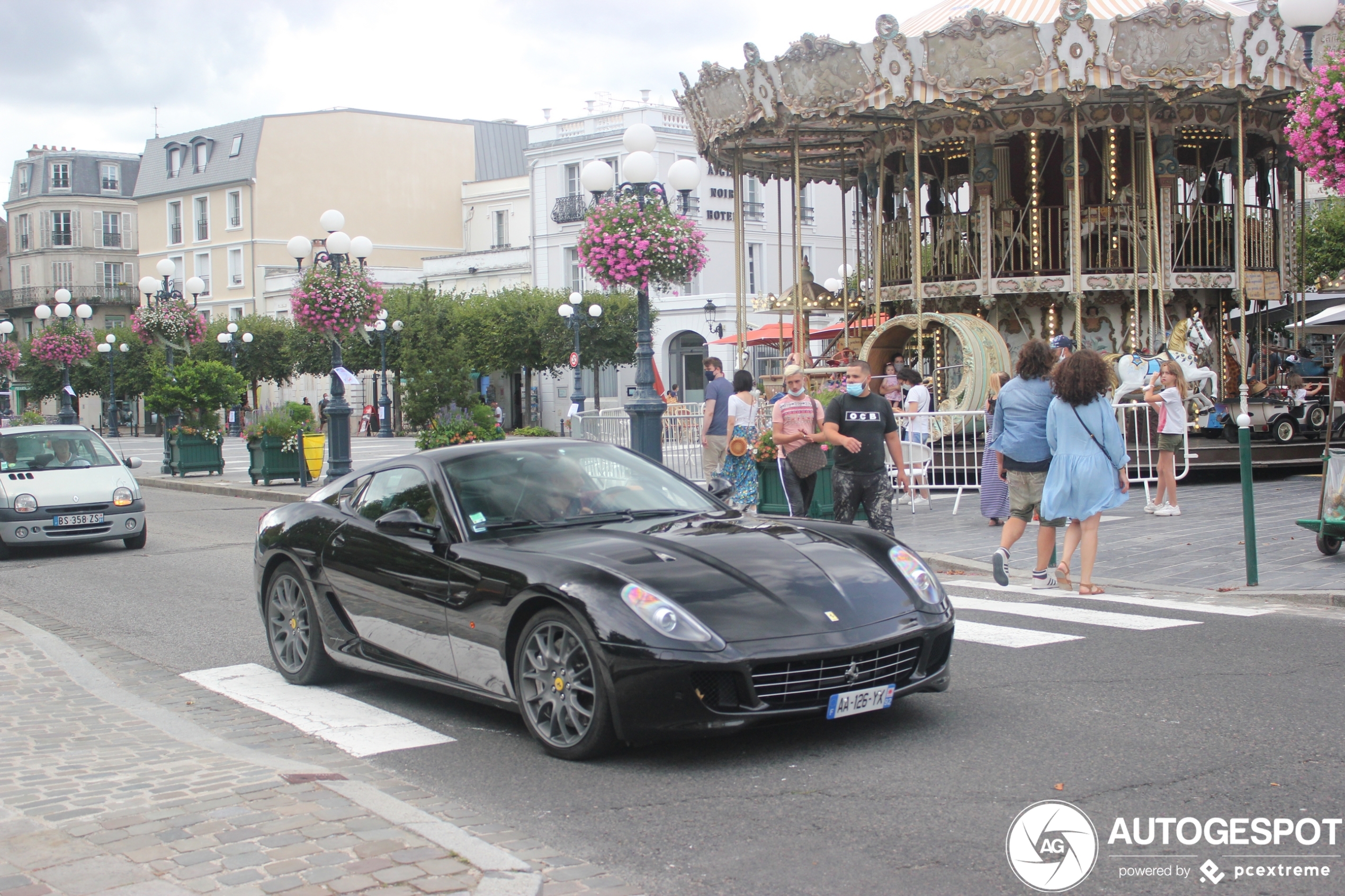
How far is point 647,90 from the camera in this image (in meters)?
58.5

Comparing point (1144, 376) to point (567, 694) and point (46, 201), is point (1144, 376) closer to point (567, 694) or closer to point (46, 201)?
point (567, 694)

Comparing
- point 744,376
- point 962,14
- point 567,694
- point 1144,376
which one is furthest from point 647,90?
point 567,694

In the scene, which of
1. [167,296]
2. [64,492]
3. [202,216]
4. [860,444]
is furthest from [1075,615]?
→ [202,216]

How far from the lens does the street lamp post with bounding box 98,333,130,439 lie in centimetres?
5072

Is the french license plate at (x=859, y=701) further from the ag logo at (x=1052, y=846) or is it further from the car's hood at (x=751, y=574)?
the ag logo at (x=1052, y=846)

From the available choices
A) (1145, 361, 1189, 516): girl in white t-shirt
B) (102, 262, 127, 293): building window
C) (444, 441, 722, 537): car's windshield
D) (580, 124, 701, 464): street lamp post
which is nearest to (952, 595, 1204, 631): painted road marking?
(444, 441, 722, 537): car's windshield

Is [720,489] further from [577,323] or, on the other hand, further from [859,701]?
[577,323]

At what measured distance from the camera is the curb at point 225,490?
23.0 metres

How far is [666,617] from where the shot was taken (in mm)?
5289

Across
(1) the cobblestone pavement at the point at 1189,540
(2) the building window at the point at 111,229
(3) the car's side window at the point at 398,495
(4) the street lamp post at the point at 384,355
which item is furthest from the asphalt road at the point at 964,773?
(2) the building window at the point at 111,229

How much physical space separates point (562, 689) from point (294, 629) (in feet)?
8.19

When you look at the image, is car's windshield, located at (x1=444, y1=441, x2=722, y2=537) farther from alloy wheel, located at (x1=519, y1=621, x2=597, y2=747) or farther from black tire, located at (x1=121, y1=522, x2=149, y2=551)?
black tire, located at (x1=121, y1=522, x2=149, y2=551)

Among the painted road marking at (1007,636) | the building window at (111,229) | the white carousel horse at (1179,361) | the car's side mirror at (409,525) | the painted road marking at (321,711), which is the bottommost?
the painted road marking at (321,711)

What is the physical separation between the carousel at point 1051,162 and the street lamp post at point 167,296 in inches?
542
